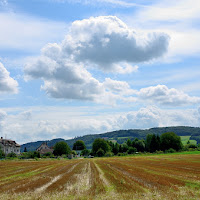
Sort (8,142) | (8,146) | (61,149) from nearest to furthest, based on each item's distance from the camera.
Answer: (8,146) → (61,149) → (8,142)

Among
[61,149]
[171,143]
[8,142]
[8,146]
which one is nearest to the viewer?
[171,143]

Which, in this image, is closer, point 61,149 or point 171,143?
point 171,143

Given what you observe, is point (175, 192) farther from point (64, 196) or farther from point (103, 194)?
point (64, 196)

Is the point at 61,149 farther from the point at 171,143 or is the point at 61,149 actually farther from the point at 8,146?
the point at 171,143

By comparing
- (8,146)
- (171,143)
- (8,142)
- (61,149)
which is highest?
(8,142)

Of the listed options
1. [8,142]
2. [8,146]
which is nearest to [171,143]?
[8,146]

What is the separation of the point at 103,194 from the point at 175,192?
489 cm

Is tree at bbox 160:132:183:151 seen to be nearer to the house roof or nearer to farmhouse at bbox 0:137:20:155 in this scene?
farmhouse at bbox 0:137:20:155

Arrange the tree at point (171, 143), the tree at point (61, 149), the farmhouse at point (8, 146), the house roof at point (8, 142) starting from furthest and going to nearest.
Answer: the tree at point (61, 149) < the house roof at point (8, 142) < the farmhouse at point (8, 146) < the tree at point (171, 143)

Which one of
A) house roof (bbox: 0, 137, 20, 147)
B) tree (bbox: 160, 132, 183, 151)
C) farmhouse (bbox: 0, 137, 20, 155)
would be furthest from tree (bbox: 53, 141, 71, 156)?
tree (bbox: 160, 132, 183, 151)

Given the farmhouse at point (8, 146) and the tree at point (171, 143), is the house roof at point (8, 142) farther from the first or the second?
the tree at point (171, 143)

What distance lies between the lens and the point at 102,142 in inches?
7116

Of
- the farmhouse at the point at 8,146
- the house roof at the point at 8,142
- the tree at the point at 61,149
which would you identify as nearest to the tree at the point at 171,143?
the tree at the point at 61,149

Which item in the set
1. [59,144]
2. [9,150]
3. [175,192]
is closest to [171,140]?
[59,144]
